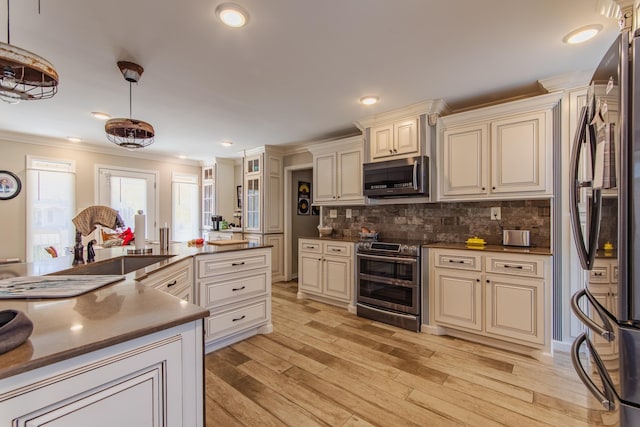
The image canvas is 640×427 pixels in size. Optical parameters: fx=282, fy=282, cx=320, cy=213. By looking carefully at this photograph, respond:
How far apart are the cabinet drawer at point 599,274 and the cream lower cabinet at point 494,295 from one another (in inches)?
56.7

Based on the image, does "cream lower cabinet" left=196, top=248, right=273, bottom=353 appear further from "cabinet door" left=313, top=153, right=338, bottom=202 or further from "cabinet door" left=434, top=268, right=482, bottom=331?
"cabinet door" left=434, top=268, right=482, bottom=331

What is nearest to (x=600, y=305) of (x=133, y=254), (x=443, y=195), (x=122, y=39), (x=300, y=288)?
(x=443, y=195)

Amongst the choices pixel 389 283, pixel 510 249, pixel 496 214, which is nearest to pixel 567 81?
pixel 496 214

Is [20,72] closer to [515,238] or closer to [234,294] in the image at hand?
[234,294]

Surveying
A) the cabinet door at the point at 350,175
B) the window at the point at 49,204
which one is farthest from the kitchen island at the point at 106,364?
the window at the point at 49,204

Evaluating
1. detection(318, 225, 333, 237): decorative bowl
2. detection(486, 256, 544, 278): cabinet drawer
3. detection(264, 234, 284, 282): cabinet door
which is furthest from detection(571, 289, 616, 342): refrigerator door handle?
detection(264, 234, 284, 282): cabinet door

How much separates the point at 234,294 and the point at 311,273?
1.54 metres

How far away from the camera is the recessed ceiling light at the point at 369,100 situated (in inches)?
116

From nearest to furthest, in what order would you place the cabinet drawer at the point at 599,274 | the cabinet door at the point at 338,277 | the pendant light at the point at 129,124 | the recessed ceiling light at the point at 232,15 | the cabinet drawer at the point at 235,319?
the cabinet drawer at the point at 599,274 < the recessed ceiling light at the point at 232,15 < the pendant light at the point at 129,124 < the cabinet drawer at the point at 235,319 < the cabinet door at the point at 338,277

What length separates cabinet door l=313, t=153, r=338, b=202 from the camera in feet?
13.3

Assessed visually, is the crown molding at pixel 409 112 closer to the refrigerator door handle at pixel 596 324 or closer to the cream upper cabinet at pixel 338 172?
the cream upper cabinet at pixel 338 172

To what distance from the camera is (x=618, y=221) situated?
2.84ft

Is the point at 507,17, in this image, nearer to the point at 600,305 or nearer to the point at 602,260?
the point at 602,260

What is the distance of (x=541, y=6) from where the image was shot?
1638 mm
